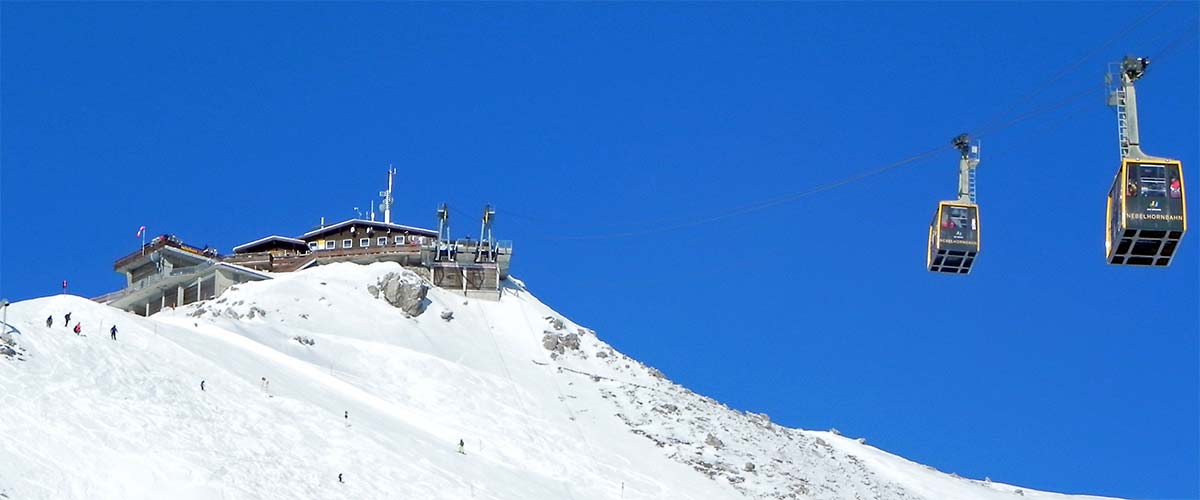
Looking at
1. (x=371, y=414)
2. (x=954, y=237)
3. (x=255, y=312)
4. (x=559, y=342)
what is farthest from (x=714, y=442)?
(x=954, y=237)

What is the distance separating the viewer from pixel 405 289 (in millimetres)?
109250

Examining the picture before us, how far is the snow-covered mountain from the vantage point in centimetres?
7075

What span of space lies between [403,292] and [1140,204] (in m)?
60.0

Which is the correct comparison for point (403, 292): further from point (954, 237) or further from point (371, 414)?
point (954, 237)

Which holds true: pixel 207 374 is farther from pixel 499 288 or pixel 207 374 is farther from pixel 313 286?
pixel 499 288

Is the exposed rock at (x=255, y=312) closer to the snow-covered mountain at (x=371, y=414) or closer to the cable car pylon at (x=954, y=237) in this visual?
the snow-covered mountain at (x=371, y=414)

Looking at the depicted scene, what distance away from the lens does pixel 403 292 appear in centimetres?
10912

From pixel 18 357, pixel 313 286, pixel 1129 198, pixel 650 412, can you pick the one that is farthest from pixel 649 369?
pixel 1129 198

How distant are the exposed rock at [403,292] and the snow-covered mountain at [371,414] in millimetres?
492

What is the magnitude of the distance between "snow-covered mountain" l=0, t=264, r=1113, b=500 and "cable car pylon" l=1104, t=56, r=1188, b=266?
28803 millimetres

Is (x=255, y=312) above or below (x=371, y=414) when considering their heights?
above

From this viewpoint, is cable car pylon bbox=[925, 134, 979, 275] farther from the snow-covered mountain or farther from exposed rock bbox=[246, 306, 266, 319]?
exposed rock bbox=[246, 306, 266, 319]

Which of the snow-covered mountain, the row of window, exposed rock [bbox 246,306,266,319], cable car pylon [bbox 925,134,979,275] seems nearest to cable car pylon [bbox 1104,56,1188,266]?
cable car pylon [bbox 925,134,979,275]

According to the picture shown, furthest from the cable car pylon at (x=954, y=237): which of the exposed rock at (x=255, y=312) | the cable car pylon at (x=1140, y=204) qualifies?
the exposed rock at (x=255, y=312)
